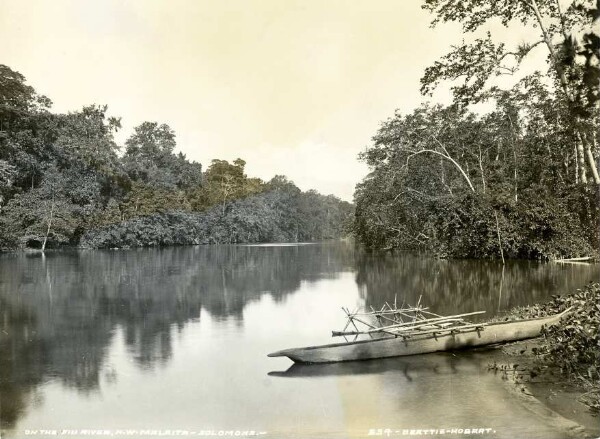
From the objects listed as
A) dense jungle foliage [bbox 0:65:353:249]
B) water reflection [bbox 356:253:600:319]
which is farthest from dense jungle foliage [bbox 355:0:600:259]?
dense jungle foliage [bbox 0:65:353:249]

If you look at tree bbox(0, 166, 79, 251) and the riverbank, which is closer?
the riverbank

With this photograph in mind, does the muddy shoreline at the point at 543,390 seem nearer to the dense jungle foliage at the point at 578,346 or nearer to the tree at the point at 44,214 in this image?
the dense jungle foliage at the point at 578,346

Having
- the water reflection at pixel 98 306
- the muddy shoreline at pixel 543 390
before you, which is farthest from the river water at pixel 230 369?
the muddy shoreline at pixel 543 390

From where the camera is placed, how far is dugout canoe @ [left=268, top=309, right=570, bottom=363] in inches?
322

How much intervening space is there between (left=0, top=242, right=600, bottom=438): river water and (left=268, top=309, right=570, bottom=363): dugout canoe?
180mm

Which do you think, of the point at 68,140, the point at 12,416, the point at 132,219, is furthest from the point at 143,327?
the point at 132,219

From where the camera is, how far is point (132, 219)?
151 feet

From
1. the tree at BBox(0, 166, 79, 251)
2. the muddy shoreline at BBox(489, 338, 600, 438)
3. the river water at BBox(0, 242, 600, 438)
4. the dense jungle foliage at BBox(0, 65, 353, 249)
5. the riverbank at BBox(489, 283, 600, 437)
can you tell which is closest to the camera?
the muddy shoreline at BBox(489, 338, 600, 438)

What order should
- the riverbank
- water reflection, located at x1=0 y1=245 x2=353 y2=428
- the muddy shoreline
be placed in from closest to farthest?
the muddy shoreline
the riverbank
water reflection, located at x1=0 y1=245 x2=353 y2=428

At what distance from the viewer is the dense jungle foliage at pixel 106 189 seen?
36.4 m

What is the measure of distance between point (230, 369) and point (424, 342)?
122 inches

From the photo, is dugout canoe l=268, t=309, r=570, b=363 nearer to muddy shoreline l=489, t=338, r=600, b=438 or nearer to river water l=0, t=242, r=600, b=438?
river water l=0, t=242, r=600, b=438

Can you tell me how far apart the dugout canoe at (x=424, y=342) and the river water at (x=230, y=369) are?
0.18 metres

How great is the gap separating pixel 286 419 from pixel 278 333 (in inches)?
197
